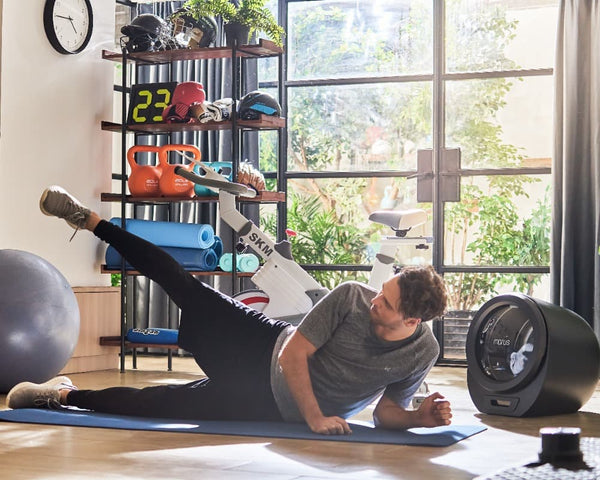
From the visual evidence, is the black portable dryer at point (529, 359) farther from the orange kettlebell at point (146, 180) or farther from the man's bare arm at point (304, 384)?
the orange kettlebell at point (146, 180)

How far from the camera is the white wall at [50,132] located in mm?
5465

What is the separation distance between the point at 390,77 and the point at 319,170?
81cm

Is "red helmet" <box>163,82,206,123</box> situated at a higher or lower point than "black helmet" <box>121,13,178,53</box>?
lower

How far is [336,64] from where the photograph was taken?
6.84 m

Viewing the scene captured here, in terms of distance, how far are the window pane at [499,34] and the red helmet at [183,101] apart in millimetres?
1757

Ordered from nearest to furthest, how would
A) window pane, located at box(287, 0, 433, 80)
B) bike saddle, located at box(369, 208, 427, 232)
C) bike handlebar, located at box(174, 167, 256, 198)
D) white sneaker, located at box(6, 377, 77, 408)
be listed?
white sneaker, located at box(6, 377, 77, 408)
bike saddle, located at box(369, 208, 427, 232)
bike handlebar, located at box(174, 167, 256, 198)
window pane, located at box(287, 0, 433, 80)

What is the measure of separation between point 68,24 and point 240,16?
1031 mm

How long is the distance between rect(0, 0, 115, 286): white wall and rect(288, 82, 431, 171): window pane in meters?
1.40

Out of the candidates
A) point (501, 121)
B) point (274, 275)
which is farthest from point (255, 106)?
point (501, 121)

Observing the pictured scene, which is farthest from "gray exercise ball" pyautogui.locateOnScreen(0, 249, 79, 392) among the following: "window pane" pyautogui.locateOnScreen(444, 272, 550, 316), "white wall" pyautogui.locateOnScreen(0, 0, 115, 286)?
"window pane" pyautogui.locateOnScreen(444, 272, 550, 316)

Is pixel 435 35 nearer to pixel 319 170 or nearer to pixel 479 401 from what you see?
pixel 319 170

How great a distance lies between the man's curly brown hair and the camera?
3.04 meters

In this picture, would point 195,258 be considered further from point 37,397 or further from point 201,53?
point 37,397

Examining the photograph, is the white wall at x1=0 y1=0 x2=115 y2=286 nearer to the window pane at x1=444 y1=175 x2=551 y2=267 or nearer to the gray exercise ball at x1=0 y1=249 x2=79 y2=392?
the gray exercise ball at x1=0 y1=249 x2=79 y2=392
